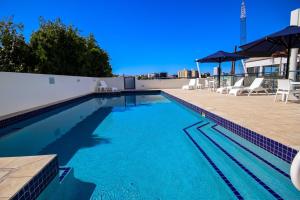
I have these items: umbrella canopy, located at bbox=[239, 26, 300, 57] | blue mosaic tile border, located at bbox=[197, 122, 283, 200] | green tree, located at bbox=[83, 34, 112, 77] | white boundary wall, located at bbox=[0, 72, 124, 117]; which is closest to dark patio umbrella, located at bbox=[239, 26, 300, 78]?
umbrella canopy, located at bbox=[239, 26, 300, 57]

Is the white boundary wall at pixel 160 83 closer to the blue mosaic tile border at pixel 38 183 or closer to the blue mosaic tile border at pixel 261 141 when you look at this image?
the blue mosaic tile border at pixel 261 141

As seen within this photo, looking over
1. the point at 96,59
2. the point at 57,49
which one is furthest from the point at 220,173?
the point at 96,59

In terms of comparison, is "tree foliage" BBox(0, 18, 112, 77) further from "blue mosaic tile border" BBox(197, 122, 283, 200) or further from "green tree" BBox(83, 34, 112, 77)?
"blue mosaic tile border" BBox(197, 122, 283, 200)

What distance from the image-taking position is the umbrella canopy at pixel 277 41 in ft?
18.4

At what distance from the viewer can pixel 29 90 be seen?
6352 millimetres

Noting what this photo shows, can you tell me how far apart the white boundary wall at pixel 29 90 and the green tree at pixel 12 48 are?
2.75 metres

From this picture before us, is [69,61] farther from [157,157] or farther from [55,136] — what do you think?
[157,157]

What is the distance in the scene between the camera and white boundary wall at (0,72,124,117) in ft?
17.2

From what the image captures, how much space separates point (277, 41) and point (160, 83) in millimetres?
12197

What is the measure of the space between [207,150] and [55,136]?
322 cm

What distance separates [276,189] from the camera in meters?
2.00

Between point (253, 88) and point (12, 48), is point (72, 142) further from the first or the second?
point (12, 48)

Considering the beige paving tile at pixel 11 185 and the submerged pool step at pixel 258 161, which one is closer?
the beige paving tile at pixel 11 185

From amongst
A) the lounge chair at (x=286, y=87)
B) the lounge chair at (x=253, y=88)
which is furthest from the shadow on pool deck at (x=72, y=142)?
the lounge chair at (x=253, y=88)
